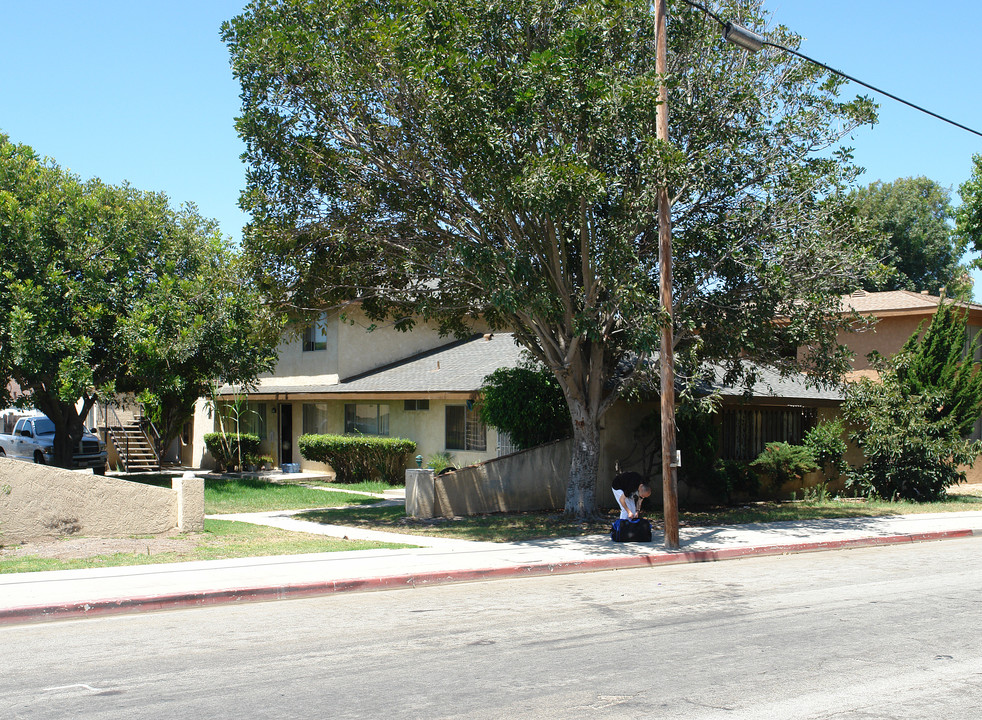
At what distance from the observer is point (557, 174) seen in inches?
529

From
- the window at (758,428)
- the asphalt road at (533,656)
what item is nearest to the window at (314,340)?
the window at (758,428)

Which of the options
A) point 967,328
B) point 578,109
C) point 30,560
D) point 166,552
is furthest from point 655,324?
point 967,328

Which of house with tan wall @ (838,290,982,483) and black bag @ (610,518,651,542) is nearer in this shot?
black bag @ (610,518,651,542)

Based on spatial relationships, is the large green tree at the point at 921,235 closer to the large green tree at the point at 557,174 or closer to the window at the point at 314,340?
the window at the point at 314,340

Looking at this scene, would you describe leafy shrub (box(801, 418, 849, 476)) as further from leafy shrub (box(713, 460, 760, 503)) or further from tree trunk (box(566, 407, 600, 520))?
tree trunk (box(566, 407, 600, 520))

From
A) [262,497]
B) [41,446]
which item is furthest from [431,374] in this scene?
[41,446]

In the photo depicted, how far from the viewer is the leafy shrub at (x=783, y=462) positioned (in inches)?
882

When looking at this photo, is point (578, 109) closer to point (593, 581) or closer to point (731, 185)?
point (731, 185)

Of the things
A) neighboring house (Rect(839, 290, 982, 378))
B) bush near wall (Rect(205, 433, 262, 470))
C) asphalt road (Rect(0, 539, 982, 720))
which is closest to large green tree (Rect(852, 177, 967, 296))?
neighboring house (Rect(839, 290, 982, 378))

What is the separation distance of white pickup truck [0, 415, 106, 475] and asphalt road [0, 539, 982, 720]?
22.0m

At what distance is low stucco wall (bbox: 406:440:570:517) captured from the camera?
18.9 meters

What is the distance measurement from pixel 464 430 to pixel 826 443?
32.0 feet

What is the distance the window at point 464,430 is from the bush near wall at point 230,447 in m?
9.05

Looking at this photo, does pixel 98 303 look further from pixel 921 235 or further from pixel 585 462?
pixel 921 235
